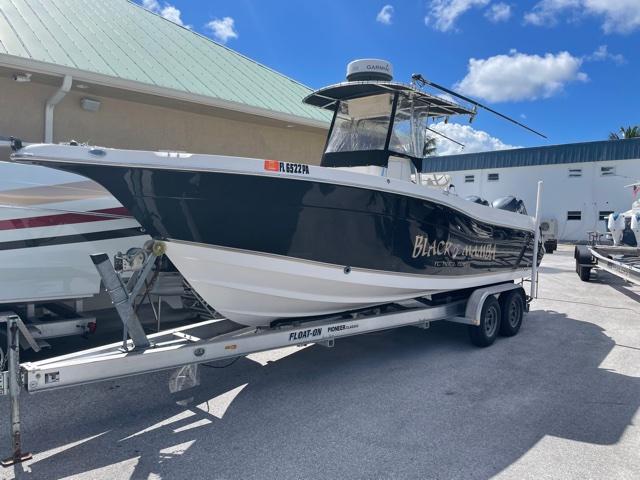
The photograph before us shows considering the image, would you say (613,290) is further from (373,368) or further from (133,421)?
(133,421)

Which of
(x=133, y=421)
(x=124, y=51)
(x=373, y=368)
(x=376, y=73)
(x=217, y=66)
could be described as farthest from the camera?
(x=217, y=66)

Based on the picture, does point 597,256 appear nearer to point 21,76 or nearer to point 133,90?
point 133,90

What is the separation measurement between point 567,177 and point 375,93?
28.1 m

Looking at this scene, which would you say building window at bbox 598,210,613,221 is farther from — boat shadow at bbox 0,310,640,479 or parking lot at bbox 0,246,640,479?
boat shadow at bbox 0,310,640,479

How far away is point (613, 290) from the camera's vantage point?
1178 cm

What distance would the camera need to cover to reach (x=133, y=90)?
7203 millimetres

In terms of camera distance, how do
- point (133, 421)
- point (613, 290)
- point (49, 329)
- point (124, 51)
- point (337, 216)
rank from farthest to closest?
point (613, 290) → point (124, 51) → point (49, 329) → point (337, 216) → point (133, 421)

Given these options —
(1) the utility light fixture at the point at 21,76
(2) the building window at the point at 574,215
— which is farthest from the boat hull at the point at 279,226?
(2) the building window at the point at 574,215

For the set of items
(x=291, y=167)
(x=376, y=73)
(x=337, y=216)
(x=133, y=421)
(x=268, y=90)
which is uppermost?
(x=268, y=90)

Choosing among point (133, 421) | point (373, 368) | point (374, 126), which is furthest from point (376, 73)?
point (133, 421)

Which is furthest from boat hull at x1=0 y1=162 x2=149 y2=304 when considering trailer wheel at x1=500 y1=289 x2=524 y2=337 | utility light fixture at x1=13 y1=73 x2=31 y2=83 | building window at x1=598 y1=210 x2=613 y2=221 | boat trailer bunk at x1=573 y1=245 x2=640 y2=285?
building window at x1=598 y1=210 x2=613 y2=221

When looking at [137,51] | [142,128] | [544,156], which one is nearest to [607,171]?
[544,156]

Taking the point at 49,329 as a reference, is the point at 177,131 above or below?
above

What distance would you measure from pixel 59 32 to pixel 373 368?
21.5 ft
